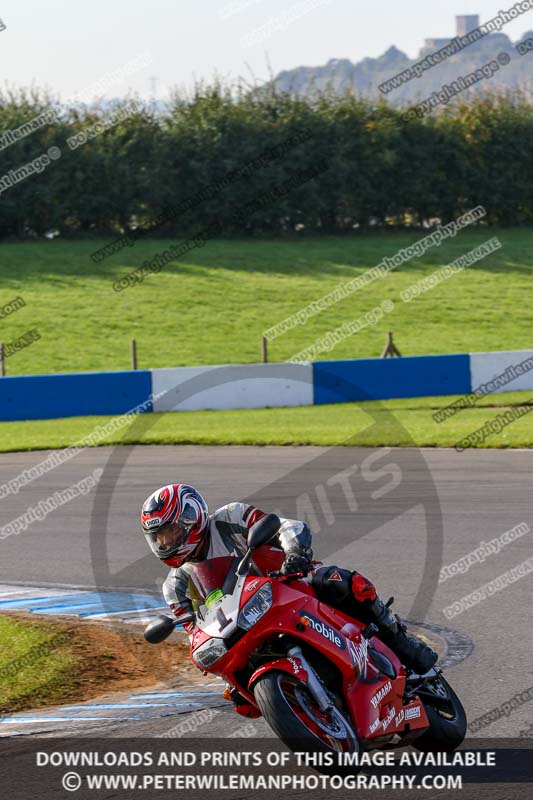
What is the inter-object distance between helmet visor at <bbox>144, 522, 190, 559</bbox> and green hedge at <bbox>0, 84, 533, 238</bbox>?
127 feet

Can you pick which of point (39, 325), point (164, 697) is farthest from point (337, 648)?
A: point (39, 325)

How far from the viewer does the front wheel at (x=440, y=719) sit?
589 cm

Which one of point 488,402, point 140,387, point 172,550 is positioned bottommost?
point 488,402

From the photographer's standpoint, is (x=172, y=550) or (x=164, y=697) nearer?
(x=172, y=550)

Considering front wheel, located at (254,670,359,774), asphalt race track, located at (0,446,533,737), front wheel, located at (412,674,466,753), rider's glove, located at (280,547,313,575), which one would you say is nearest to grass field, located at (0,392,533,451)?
asphalt race track, located at (0,446,533,737)

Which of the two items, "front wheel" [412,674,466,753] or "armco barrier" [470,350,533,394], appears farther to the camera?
"armco barrier" [470,350,533,394]

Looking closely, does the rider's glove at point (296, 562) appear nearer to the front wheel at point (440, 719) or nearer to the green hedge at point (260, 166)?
the front wheel at point (440, 719)

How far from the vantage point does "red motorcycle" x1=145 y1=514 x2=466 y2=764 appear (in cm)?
524

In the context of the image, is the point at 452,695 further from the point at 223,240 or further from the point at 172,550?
the point at 223,240

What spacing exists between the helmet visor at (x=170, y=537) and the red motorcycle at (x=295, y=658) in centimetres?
17

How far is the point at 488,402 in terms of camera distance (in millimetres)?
23516

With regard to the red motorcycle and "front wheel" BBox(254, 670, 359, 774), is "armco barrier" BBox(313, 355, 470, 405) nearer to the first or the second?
the red motorcycle

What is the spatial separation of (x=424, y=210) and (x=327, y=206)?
416cm

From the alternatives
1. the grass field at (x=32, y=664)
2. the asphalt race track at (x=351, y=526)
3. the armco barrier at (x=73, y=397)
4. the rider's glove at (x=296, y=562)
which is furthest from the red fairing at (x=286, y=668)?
the armco barrier at (x=73, y=397)
